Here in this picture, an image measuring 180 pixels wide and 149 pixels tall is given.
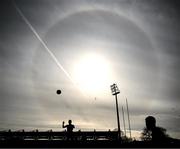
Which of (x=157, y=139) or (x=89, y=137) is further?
(x=89, y=137)

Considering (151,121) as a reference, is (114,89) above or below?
above

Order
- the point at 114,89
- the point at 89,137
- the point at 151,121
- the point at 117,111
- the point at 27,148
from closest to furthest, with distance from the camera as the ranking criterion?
the point at 151,121
the point at 27,148
the point at 89,137
the point at 117,111
the point at 114,89

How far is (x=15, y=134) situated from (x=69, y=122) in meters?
7.88

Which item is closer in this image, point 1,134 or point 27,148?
point 27,148

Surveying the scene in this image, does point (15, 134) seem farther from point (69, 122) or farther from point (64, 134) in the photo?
point (69, 122)

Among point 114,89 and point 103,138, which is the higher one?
point 114,89

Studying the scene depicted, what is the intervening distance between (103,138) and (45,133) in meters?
5.32

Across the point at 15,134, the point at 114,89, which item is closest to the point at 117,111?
the point at 114,89

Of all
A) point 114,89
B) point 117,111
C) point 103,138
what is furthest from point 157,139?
point 114,89

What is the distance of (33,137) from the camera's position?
20844mm

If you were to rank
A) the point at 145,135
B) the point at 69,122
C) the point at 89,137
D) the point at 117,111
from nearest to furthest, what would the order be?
the point at 69,122
the point at 89,137
the point at 117,111
the point at 145,135

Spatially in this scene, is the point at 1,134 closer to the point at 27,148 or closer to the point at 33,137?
the point at 33,137

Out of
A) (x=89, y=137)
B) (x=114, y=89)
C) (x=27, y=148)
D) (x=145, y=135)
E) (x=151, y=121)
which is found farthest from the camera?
(x=145, y=135)

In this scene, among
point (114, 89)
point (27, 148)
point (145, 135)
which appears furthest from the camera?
point (145, 135)
